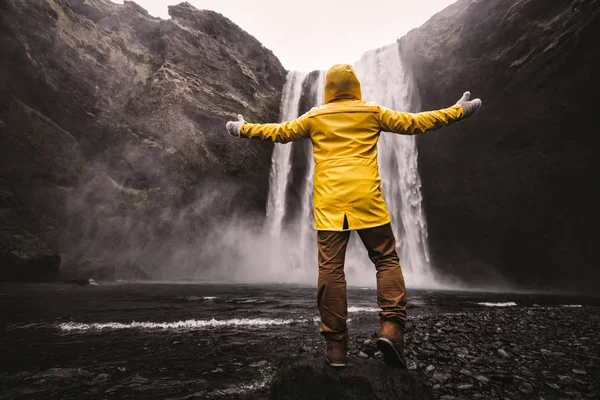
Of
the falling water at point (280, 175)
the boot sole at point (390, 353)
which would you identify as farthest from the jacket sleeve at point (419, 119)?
the falling water at point (280, 175)

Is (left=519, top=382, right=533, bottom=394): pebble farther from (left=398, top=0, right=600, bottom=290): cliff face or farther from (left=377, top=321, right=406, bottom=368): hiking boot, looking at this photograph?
(left=398, top=0, right=600, bottom=290): cliff face

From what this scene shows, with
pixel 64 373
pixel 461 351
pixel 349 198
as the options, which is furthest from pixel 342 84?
pixel 64 373

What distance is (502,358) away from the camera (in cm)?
353

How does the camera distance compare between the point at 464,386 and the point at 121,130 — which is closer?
the point at 464,386

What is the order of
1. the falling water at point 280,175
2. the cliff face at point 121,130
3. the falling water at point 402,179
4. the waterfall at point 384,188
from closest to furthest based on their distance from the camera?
the cliff face at point 121,130, the falling water at point 402,179, the waterfall at point 384,188, the falling water at point 280,175

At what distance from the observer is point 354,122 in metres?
2.65

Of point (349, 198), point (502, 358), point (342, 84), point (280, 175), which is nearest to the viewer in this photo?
point (349, 198)

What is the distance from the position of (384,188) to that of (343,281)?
20762 mm

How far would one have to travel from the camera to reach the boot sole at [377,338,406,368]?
7.78ft

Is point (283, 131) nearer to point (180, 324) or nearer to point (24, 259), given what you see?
point (180, 324)

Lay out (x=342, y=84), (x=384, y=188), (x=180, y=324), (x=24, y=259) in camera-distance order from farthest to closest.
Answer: (x=384, y=188) < (x=24, y=259) < (x=180, y=324) < (x=342, y=84)

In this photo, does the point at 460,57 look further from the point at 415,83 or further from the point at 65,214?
the point at 65,214

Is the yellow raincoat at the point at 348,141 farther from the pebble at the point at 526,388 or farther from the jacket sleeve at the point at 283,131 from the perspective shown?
the pebble at the point at 526,388

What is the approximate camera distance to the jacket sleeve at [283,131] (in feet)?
9.23
